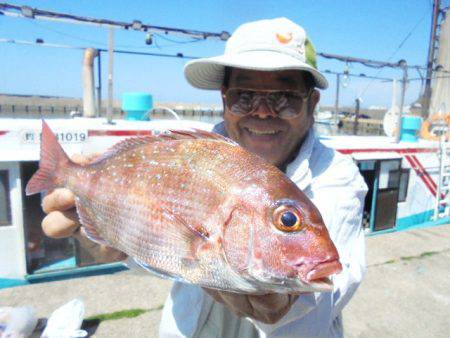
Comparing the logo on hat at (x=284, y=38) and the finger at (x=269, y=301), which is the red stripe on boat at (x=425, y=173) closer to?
the logo on hat at (x=284, y=38)

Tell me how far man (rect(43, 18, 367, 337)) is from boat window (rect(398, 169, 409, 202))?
6531 mm

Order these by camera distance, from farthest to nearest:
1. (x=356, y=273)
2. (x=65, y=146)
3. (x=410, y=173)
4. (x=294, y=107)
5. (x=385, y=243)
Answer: (x=410, y=173) < (x=385, y=243) < (x=65, y=146) < (x=294, y=107) < (x=356, y=273)

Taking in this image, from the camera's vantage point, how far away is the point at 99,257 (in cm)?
187

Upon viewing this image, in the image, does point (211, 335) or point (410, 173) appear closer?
point (211, 335)

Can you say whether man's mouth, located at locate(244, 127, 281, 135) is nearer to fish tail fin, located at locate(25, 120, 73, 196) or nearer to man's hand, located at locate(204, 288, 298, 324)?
man's hand, located at locate(204, 288, 298, 324)

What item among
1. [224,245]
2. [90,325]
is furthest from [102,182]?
[90,325]

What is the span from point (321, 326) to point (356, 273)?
27cm

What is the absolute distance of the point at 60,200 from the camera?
167 centimetres

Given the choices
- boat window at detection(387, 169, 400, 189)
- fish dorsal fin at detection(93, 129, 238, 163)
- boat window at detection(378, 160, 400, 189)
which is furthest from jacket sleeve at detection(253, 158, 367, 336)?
boat window at detection(387, 169, 400, 189)

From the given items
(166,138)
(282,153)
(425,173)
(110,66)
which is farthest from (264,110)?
(425,173)

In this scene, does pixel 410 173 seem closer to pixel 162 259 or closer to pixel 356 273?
pixel 356 273

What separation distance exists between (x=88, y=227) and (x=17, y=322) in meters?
2.43

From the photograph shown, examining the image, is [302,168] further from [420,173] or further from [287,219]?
[420,173]

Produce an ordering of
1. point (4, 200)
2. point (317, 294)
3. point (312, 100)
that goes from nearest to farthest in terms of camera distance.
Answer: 1. point (317, 294)
2. point (312, 100)
3. point (4, 200)
